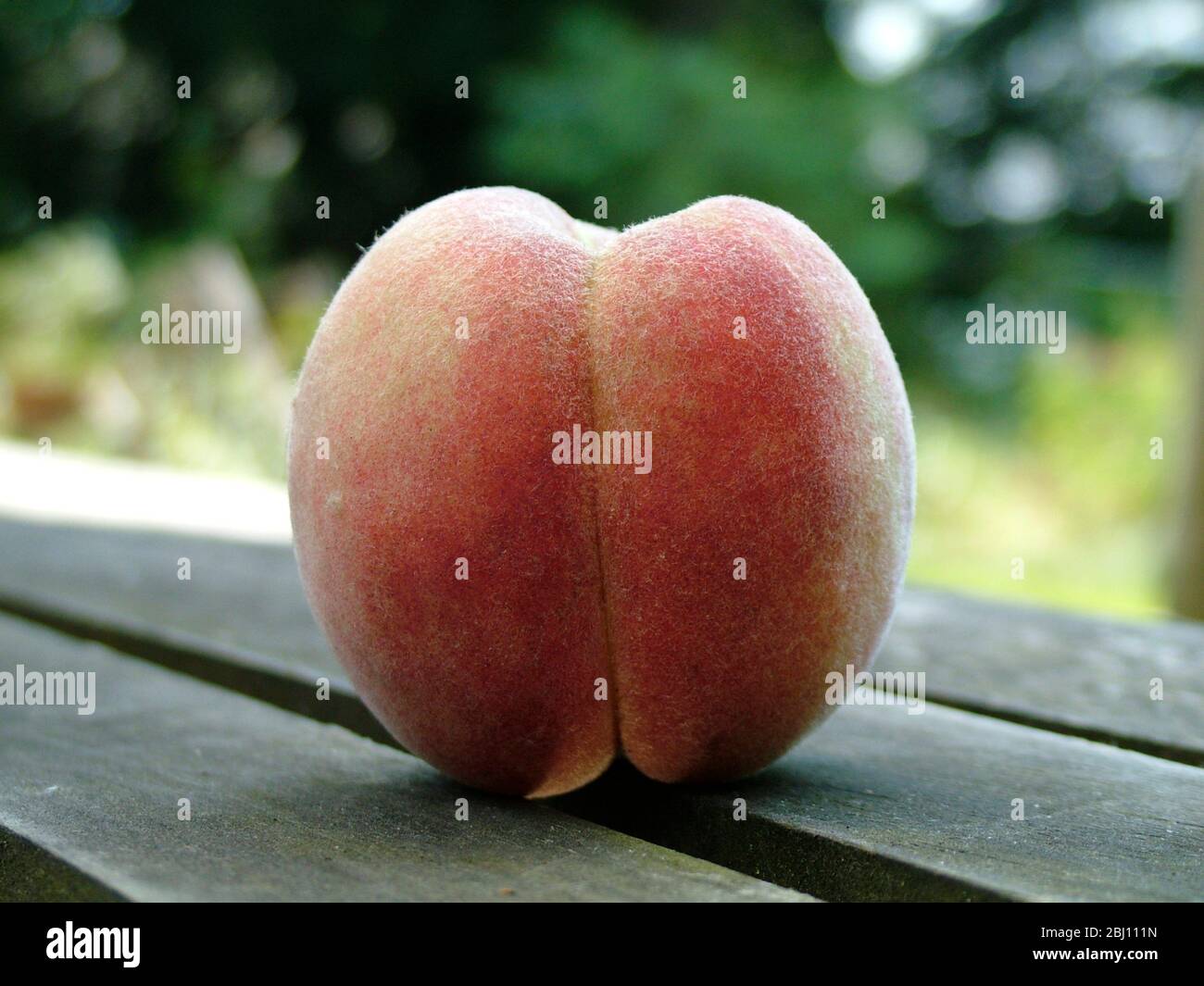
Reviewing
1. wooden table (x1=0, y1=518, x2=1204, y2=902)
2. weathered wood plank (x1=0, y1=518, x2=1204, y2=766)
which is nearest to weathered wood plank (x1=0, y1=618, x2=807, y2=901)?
wooden table (x1=0, y1=518, x2=1204, y2=902)

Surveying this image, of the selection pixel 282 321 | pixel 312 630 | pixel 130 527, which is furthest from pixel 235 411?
pixel 312 630

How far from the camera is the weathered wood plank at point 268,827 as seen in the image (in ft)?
2.42

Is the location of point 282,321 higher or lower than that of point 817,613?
higher

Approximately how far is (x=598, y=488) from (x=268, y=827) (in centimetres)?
31

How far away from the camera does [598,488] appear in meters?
0.90

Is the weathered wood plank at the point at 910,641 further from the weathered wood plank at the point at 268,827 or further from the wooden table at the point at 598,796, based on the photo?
the weathered wood plank at the point at 268,827

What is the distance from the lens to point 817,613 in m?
0.93

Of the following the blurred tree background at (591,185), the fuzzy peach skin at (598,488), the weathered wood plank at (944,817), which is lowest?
the weathered wood plank at (944,817)

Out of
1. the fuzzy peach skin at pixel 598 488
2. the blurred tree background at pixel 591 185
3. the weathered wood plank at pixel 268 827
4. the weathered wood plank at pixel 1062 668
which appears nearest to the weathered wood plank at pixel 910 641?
the weathered wood plank at pixel 1062 668

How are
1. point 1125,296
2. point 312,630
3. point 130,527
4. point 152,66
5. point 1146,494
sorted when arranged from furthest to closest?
point 152,66 < point 1125,296 < point 1146,494 < point 130,527 < point 312,630

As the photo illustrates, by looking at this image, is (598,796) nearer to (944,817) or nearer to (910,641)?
(944,817)

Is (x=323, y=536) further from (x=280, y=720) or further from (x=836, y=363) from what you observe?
(x=836, y=363)

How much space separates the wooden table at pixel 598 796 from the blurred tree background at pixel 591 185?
175 inches

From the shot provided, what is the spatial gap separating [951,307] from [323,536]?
827 cm
